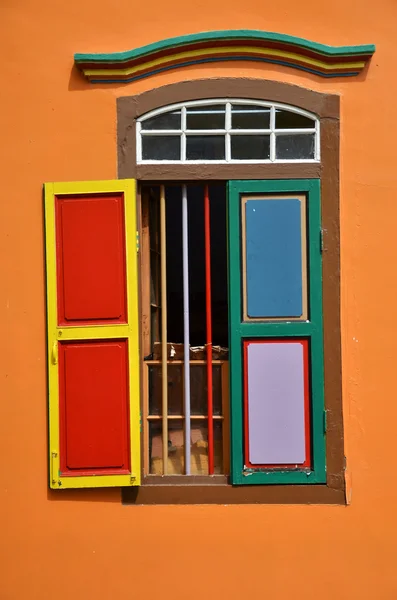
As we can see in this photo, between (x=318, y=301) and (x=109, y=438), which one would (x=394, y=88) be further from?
(x=109, y=438)

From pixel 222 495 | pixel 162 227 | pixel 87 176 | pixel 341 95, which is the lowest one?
pixel 222 495

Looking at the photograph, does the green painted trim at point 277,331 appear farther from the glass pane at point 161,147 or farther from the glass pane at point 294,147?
the glass pane at point 161,147

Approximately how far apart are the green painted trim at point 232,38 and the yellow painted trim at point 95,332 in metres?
0.68

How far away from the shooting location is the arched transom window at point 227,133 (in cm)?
380

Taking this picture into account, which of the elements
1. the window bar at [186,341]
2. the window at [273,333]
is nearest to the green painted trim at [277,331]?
the window at [273,333]

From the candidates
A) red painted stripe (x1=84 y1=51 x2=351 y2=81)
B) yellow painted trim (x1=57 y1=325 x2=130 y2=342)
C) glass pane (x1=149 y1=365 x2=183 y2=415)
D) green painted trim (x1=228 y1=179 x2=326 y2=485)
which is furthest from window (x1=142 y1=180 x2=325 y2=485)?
red painted stripe (x1=84 y1=51 x2=351 y2=81)

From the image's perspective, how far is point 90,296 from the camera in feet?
12.3

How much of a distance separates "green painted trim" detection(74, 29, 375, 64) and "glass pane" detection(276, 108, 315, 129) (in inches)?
13.8

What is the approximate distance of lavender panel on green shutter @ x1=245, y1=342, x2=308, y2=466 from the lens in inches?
147

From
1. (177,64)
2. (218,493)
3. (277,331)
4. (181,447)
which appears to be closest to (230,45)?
(177,64)

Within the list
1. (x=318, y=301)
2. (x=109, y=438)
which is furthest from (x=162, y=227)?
(x=109, y=438)

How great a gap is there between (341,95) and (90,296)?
178 cm

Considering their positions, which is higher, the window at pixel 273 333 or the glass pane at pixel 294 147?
the glass pane at pixel 294 147

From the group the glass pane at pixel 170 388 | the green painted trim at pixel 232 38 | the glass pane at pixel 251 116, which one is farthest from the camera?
the glass pane at pixel 170 388
